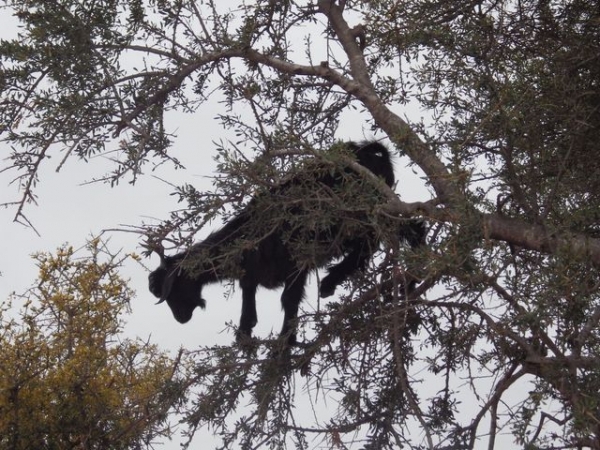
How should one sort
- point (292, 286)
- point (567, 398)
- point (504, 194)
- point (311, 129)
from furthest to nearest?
point (292, 286) → point (311, 129) → point (504, 194) → point (567, 398)

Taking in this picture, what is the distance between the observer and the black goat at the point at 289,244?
14.7ft

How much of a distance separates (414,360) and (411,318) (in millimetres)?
244

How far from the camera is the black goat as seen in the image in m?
4.48

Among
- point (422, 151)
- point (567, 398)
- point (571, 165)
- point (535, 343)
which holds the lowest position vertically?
point (567, 398)

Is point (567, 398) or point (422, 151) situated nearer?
point (567, 398)

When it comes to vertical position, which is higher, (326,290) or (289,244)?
(326,290)

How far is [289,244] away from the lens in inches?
195

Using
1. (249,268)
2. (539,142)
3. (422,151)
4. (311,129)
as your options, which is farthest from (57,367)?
(539,142)

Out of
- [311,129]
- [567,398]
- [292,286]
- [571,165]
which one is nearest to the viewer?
[567,398]

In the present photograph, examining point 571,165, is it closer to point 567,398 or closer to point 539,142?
point 539,142

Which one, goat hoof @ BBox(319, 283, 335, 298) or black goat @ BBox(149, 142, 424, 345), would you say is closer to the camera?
black goat @ BBox(149, 142, 424, 345)

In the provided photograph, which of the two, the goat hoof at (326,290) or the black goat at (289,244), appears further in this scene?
the goat hoof at (326,290)

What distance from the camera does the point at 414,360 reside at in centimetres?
523

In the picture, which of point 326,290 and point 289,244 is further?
point 326,290
